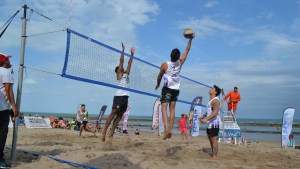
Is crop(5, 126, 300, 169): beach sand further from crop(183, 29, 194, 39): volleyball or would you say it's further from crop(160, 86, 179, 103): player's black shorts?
crop(183, 29, 194, 39): volleyball

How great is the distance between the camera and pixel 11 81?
494 centimetres

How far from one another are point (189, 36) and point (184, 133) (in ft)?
31.9

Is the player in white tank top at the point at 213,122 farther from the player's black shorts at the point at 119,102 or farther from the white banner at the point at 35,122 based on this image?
the white banner at the point at 35,122

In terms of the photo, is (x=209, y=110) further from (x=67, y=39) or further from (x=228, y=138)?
(x=228, y=138)

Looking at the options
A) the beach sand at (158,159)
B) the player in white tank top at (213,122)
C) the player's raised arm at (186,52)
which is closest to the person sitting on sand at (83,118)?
the beach sand at (158,159)

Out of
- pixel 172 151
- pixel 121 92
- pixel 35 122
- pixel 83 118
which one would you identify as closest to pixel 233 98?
pixel 172 151

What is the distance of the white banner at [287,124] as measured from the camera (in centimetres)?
1218

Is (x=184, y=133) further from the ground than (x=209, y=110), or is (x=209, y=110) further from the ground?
(x=209, y=110)

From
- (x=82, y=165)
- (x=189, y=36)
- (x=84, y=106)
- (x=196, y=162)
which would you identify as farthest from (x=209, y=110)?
(x=84, y=106)

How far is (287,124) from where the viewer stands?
12.3 metres

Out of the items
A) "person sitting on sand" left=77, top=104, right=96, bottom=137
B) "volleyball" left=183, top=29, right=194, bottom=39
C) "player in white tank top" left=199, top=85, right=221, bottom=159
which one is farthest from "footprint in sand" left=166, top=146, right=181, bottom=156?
"person sitting on sand" left=77, top=104, right=96, bottom=137

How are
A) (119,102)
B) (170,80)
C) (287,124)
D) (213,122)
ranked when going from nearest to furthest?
(170,80)
(119,102)
(213,122)
(287,124)

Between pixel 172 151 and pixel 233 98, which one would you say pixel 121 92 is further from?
pixel 233 98

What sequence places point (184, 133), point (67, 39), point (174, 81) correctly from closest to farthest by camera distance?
point (67, 39), point (174, 81), point (184, 133)
